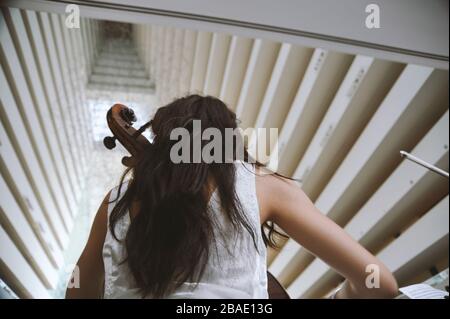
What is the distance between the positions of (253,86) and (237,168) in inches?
95.8

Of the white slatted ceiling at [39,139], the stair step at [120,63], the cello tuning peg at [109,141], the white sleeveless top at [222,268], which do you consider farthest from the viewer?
the stair step at [120,63]

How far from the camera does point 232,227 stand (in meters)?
0.84

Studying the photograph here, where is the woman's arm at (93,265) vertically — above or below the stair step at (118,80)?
below

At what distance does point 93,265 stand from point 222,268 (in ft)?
1.09

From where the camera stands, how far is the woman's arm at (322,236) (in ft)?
2.67

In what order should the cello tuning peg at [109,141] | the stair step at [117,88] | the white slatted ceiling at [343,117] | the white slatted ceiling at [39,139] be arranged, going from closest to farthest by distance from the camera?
the cello tuning peg at [109,141]
the white slatted ceiling at [39,139]
the white slatted ceiling at [343,117]
the stair step at [117,88]

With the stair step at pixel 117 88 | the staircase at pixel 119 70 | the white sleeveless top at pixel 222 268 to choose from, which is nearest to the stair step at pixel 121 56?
the staircase at pixel 119 70

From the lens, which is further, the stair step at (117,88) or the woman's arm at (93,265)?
the stair step at (117,88)

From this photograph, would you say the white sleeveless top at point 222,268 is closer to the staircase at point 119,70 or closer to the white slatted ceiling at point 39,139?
the white slatted ceiling at point 39,139

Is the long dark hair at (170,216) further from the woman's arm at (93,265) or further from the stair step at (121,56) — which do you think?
the stair step at (121,56)

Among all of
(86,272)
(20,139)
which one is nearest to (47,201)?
(20,139)

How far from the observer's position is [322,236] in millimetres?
828

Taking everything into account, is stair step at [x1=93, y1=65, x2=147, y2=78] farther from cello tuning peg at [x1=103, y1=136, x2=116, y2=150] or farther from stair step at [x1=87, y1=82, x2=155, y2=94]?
cello tuning peg at [x1=103, y1=136, x2=116, y2=150]
